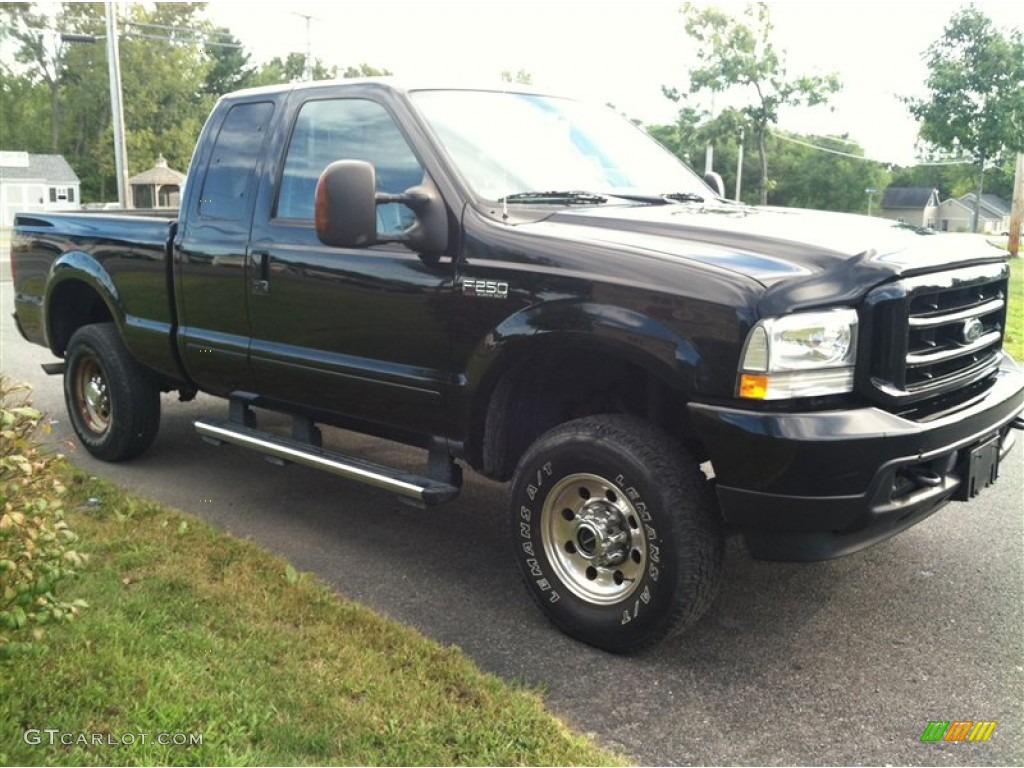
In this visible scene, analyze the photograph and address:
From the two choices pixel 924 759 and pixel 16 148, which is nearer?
pixel 924 759

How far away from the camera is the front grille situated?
3188 millimetres

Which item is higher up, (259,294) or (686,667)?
Result: (259,294)

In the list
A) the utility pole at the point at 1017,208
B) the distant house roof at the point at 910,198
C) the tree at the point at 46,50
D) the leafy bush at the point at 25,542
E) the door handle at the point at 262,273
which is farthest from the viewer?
the distant house roof at the point at 910,198

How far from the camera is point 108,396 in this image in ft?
19.6

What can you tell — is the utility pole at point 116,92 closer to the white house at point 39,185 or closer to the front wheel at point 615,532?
the front wheel at point 615,532

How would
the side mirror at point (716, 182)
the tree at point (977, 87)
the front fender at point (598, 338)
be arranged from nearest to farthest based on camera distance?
the front fender at point (598, 338)
the side mirror at point (716, 182)
the tree at point (977, 87)

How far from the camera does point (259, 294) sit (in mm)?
4754

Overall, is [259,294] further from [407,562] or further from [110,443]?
[110,443]

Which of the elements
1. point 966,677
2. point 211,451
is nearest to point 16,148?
point 211,451

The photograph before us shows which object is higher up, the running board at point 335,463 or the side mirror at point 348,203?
the side mirror at point 348,203

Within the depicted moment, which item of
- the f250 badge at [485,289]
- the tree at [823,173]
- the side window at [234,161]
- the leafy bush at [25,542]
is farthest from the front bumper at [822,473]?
the tree at [823,173]

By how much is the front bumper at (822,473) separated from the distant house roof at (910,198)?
8808 cm

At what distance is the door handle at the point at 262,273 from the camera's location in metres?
4.70

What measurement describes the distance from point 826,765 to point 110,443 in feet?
15.1
